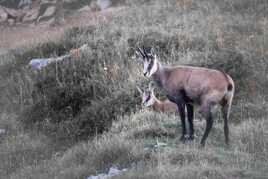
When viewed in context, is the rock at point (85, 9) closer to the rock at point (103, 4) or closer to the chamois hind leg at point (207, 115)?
the rock at point (103, 4)

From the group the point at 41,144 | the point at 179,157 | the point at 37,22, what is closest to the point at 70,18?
the point at 37,22

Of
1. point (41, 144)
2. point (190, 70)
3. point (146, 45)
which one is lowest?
point (41, 144)

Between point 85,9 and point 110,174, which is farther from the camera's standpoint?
point 85,9

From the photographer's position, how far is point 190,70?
460 inches

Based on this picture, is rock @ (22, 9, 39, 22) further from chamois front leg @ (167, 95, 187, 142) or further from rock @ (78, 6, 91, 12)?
chamois front leg @ (167, 95, 187, 142)

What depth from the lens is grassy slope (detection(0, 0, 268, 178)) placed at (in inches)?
404

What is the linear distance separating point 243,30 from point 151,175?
9.82 meters

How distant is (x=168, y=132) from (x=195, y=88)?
1308mm

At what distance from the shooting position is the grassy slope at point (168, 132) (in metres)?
10.2

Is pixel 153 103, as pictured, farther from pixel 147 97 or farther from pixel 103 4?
pixel 103 4

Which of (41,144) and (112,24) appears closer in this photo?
(41,144)

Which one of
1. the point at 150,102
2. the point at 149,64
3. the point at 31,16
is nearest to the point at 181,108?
the point at 149,64

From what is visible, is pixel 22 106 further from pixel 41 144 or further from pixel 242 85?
pixel 242 85

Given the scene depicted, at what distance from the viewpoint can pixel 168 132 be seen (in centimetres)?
1227
